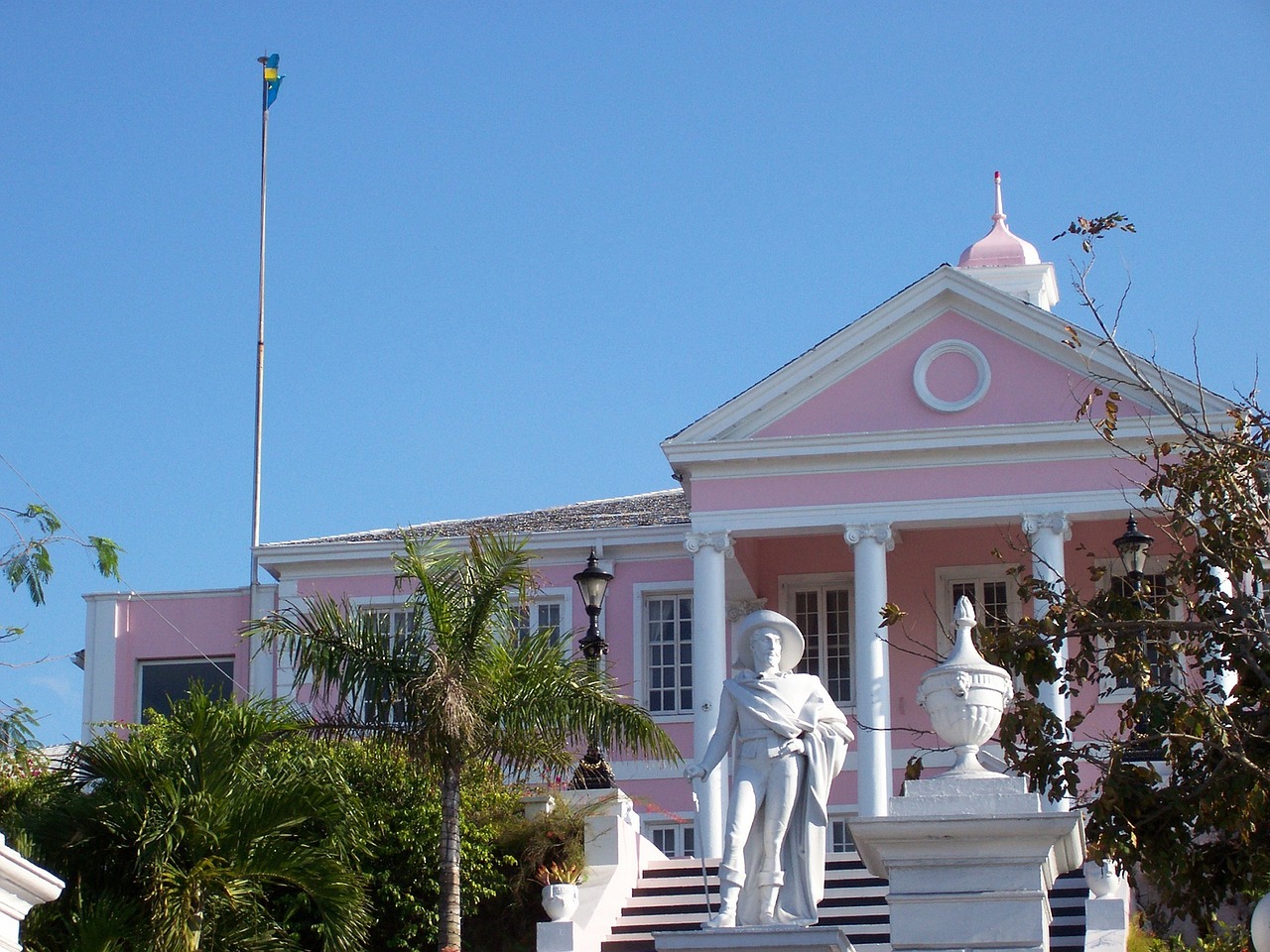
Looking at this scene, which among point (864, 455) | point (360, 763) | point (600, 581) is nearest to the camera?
point (360, 763)

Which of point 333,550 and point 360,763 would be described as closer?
point 360,763

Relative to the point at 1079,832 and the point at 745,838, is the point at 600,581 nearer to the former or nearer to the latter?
the point at 745,838

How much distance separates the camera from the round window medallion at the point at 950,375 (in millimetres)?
26725

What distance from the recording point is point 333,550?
98.6 ft

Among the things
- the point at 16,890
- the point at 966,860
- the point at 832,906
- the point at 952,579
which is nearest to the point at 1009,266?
the point at 952,579

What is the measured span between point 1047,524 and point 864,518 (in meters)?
2.22

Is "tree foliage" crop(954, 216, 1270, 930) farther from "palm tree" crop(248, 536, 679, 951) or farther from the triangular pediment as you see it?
the triangular pediment

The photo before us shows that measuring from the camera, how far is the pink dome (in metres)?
33.5

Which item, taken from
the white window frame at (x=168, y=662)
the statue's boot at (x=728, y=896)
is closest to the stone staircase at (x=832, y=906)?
the statue's boot at (x=728, y=896)

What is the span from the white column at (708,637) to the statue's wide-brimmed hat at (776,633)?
37.2 feet

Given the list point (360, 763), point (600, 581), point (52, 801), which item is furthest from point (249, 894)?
point (600, 581)

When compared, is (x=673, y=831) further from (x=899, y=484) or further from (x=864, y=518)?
(x=899, y=484)

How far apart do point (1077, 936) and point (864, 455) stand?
11.2 m

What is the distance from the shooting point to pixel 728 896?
13.2 meters
